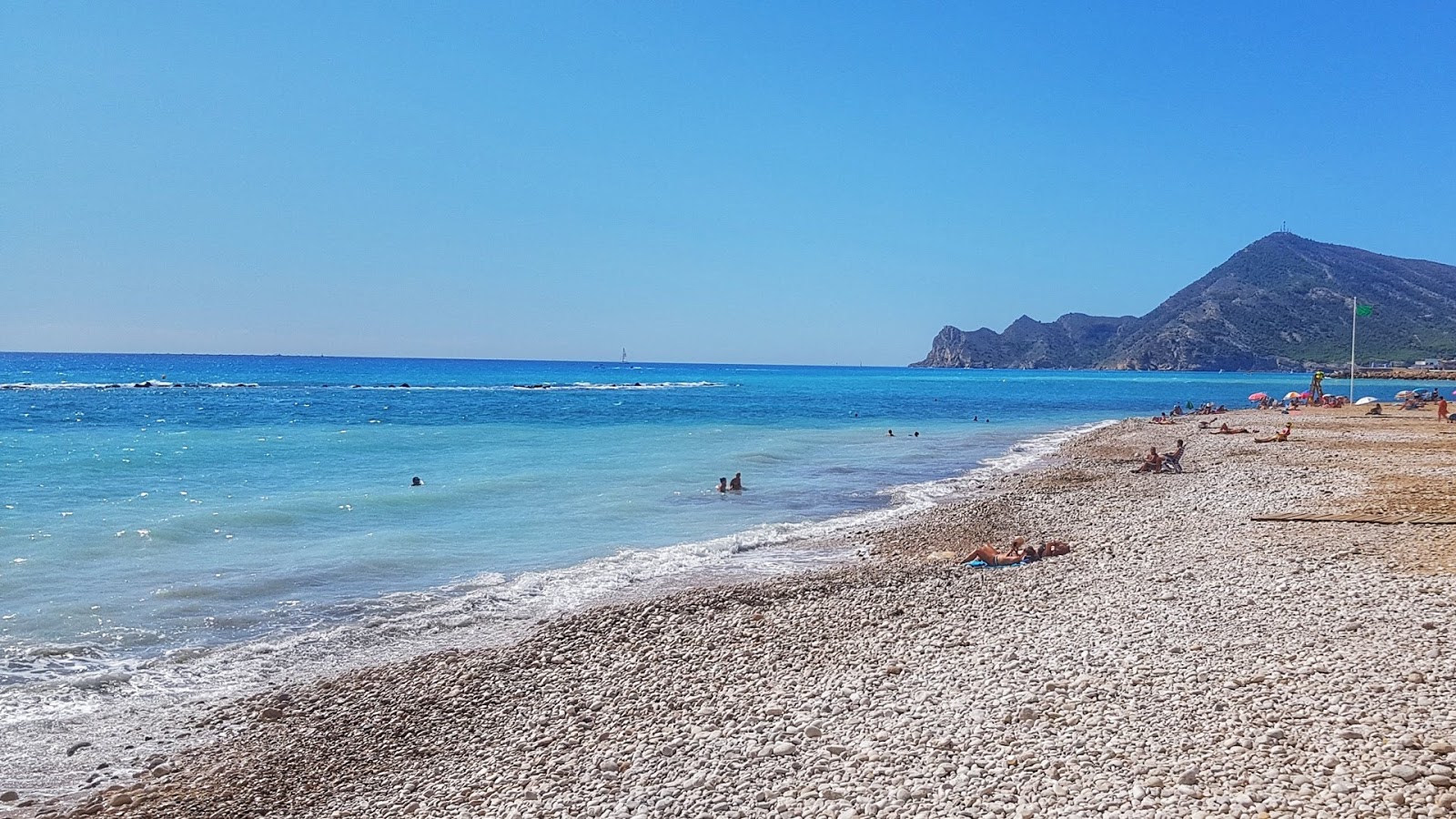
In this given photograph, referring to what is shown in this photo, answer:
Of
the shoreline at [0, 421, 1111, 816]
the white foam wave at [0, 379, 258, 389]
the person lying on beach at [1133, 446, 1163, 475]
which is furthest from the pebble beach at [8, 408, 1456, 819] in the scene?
the white foam wave at [0, 379, 258, 389]

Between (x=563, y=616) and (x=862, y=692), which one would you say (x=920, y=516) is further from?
(x=862, y=692)

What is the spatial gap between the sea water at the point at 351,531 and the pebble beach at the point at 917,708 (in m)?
1.62

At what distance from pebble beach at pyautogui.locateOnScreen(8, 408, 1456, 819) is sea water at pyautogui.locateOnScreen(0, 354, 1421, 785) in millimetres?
1617

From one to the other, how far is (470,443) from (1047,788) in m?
33.3

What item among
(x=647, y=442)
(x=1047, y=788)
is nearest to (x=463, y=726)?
(x=1047, y=788)

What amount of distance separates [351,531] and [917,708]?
44.0 ft

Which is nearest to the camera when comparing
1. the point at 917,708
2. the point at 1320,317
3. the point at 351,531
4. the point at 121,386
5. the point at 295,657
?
the point at 917,708

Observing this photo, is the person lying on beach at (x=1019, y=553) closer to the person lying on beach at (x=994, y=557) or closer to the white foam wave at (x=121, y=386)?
the person lying on beach at (x=994, y=557)

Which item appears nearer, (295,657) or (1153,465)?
(295,657)

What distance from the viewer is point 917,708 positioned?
22.8ft

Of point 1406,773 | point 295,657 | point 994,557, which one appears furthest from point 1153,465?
point 295,657

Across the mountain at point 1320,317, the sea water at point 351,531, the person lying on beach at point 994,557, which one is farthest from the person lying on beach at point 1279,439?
the mountain at point 1320,317

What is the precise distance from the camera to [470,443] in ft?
118

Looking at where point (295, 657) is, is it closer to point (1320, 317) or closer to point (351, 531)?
point (351, 531)
